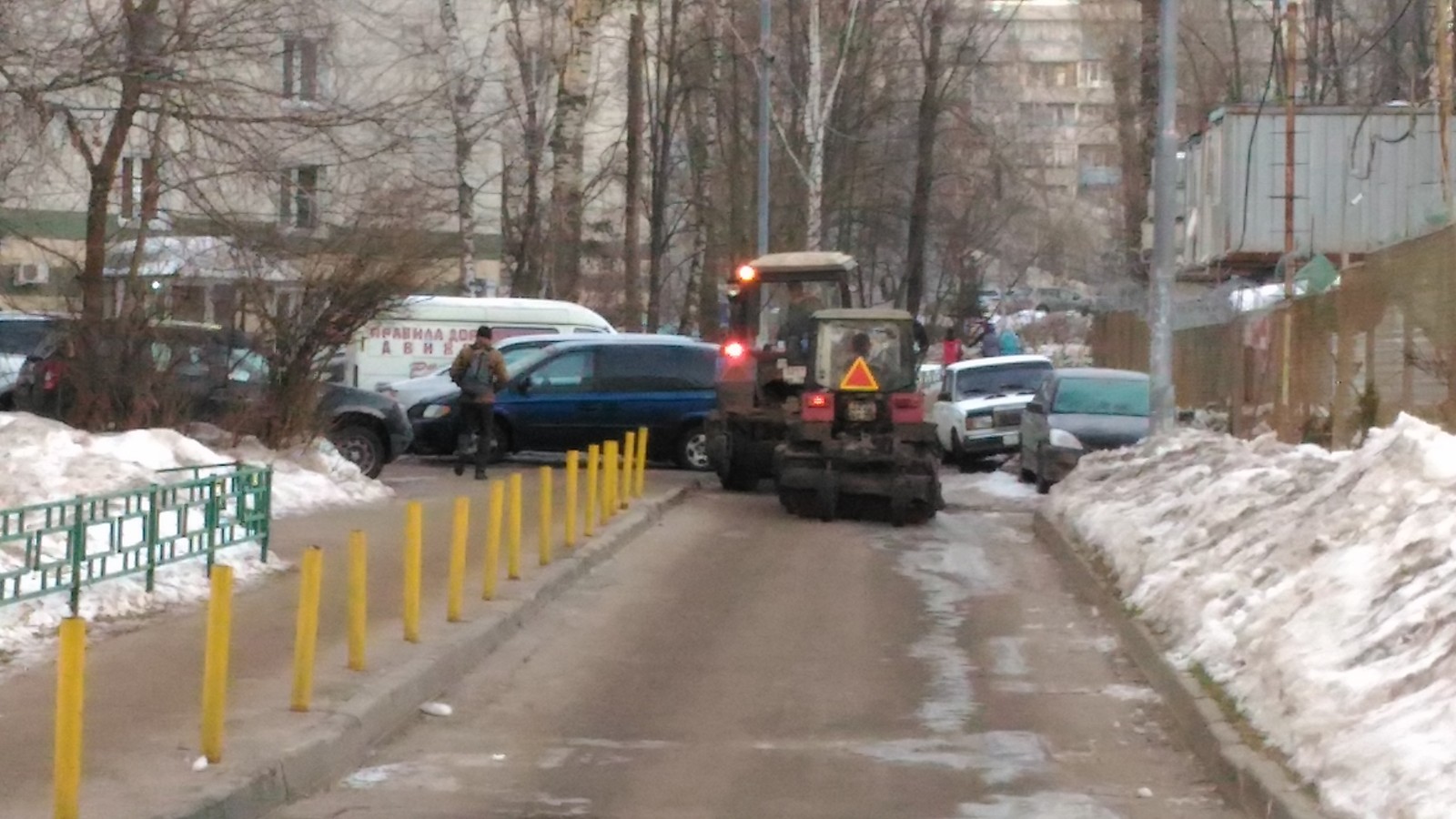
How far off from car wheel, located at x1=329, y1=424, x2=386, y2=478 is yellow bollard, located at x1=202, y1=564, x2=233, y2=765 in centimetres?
1366

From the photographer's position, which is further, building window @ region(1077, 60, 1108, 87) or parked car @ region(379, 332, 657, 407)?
building window @ region(1077, 60, 1108, 87)

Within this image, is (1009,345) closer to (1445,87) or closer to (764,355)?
(1445,87)

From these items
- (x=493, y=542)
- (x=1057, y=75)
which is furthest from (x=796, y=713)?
(x=1057, y=75)

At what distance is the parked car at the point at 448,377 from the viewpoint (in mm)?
26047

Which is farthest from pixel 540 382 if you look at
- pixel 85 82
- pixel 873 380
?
pixel 85 82

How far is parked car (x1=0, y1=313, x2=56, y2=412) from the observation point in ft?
73.9

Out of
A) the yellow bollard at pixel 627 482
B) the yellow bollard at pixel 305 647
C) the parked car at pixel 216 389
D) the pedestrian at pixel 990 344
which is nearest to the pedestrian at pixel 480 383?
the parked car at pixel 216 389

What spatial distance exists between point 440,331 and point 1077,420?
10828 mm

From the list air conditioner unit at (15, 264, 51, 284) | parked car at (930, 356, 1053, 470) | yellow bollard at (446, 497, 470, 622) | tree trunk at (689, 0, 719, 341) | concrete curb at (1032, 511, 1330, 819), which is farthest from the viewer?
tree trunk at (689, 0, 719, 341)

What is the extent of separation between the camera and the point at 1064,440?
2389 cm

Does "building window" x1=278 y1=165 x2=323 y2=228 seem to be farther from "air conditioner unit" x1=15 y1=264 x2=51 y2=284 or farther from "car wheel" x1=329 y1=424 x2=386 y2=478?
"air conditioner unit" x1=15 y1=264 x2=51 y2=284

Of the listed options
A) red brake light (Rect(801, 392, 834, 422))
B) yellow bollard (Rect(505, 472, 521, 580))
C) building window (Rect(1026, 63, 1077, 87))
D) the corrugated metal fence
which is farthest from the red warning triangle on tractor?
building window (Rect(1026, 63, 1077, 87))

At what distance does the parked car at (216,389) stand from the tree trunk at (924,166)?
91.0 feet

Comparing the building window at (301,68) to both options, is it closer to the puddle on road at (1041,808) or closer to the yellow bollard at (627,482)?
the yellow bollard at (627,482)
